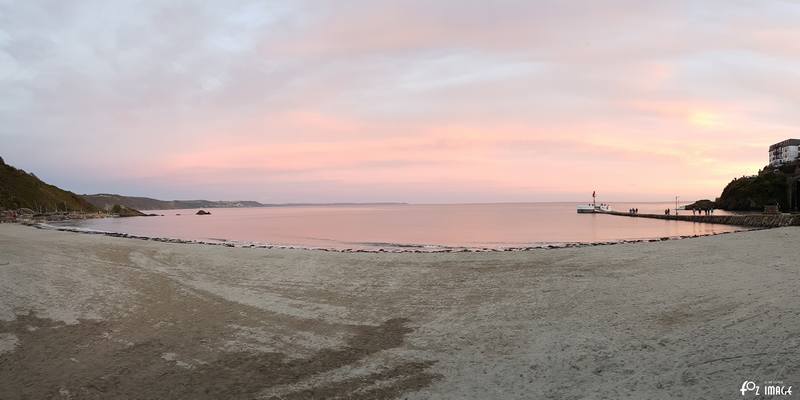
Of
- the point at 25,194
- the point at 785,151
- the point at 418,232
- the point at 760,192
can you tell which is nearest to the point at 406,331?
the point at 418,232

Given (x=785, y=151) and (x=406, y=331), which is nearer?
(x=406, y=331)

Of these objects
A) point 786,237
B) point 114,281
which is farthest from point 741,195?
point 114,281

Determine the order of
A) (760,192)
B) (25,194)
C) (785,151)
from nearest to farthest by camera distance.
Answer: (760,192), (25,194), (785,151)

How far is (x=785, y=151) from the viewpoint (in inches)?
5305

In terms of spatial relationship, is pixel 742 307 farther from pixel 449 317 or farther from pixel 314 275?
pixel 314 275

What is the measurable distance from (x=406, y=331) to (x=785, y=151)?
175 meters

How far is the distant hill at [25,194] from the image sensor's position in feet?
288

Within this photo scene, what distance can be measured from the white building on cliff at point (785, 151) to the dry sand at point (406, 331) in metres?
155

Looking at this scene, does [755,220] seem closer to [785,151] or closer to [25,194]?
[785,151]

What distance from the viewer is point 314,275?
15.2m

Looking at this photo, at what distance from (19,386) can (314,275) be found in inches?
377

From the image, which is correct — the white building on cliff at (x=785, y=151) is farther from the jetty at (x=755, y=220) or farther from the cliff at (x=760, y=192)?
the jetty at (x=755, y=220)

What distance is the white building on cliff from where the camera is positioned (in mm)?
129550

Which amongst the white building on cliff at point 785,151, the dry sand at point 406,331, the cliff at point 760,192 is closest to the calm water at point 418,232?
the dry sand at point 406,331
